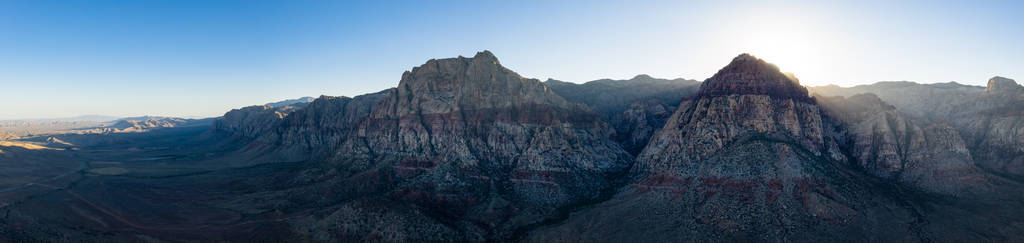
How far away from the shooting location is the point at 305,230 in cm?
6794

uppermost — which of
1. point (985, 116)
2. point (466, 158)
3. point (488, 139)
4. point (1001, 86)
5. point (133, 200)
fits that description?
point (1001, 86)

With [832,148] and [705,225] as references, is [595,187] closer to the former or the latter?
[705,225]

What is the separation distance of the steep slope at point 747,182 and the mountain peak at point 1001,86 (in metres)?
51.5

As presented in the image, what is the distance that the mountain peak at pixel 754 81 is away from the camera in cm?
8506

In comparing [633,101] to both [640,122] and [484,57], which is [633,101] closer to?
[640,122]

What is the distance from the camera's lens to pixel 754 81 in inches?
3359

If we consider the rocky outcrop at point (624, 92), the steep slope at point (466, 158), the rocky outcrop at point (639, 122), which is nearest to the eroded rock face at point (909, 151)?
the rocky outcrop at point (639, 122)

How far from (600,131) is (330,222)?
8000cm

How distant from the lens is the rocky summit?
64.6 m

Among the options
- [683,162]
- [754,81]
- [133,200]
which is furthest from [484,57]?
[133,200]

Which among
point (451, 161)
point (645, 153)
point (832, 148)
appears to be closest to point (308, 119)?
point (451, 161)

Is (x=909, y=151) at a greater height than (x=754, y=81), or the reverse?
(x=754, y=81)

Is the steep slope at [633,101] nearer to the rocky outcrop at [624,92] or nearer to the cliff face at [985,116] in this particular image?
the rocky outcrop at [624,92]

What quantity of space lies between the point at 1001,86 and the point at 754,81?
7478 centimetres
